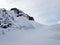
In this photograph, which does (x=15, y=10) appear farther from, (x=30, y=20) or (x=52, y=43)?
(x=52, y=43)

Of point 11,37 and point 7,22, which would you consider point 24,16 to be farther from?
point 11,37

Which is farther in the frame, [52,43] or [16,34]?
[16,34]

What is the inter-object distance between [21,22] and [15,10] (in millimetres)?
6415

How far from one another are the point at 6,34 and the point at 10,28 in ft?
12.4

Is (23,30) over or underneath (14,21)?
underneath

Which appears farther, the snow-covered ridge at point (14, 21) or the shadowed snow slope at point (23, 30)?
the snow-covered ridge at point (14, 21)

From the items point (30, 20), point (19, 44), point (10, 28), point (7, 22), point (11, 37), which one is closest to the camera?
point (19, 44)

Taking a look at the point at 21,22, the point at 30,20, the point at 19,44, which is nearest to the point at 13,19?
the point at 21,22

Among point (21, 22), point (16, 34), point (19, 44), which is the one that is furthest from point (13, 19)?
point (19, 44)

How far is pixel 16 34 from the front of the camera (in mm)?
31484

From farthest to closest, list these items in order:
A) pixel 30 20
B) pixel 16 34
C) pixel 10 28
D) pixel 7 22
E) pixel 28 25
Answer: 1. pixel 30 20
2. pixel 28 25
3. pixel 7 22
4. pixel 10 28
5. pixel 16 34

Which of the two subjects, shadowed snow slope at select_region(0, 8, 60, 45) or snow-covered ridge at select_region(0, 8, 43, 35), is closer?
shadowed snow slope at select_region(0, 8, 60, 45)

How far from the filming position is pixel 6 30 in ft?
108

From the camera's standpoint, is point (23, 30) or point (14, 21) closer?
point (23, 30)
